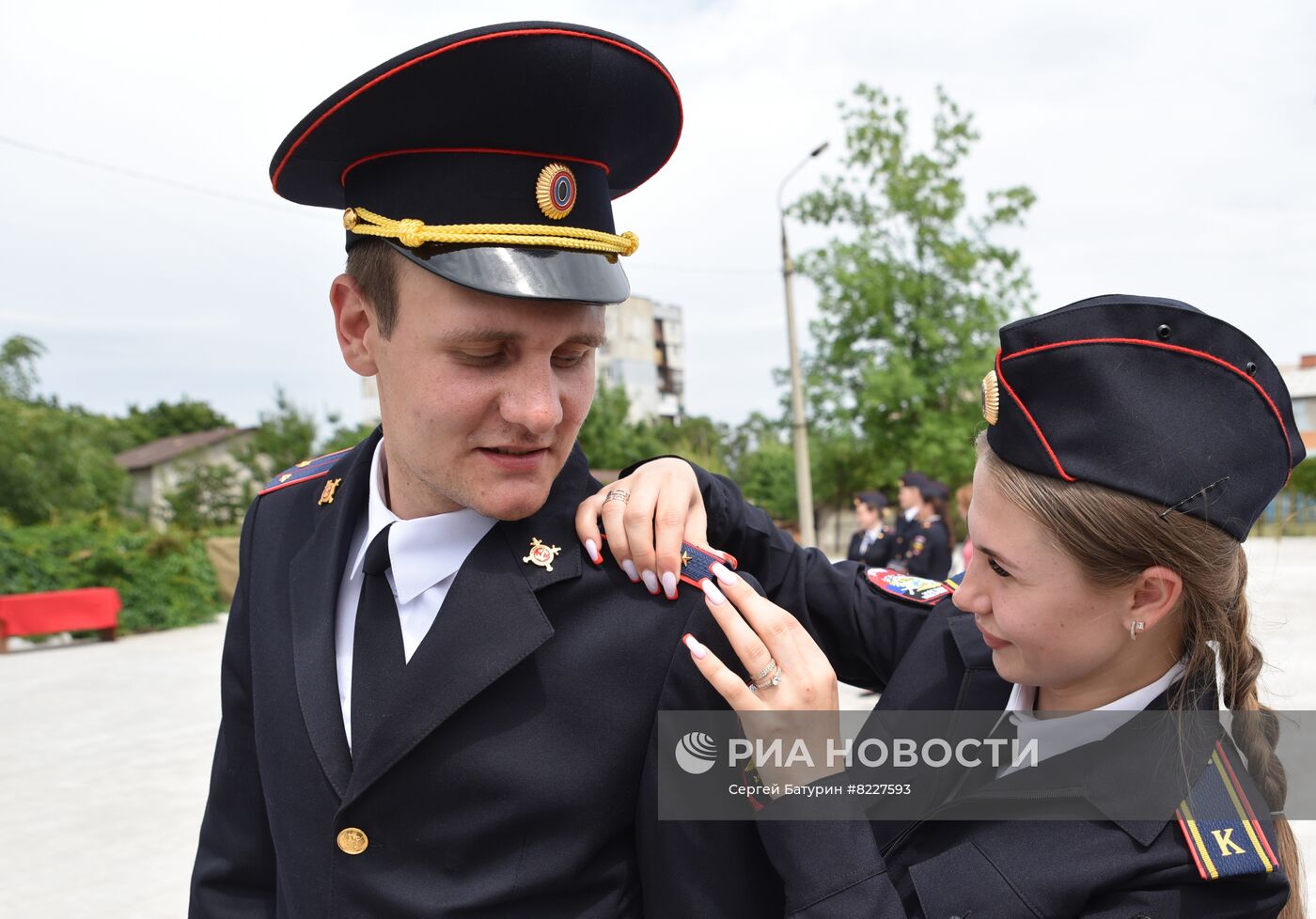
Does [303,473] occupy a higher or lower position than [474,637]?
higher

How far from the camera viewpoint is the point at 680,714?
1.65m

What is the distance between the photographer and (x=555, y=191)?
1646mm

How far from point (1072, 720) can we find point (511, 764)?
945 millimetres

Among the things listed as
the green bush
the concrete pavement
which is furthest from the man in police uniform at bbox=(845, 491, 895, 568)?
the green bush

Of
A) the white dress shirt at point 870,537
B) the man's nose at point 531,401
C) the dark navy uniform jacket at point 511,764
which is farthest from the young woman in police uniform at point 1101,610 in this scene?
the white dress shirt at point 870,537

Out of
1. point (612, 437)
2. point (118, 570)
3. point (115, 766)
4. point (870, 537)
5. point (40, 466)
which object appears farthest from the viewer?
point (612, 437)

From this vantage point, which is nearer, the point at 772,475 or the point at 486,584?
the point at 486,584

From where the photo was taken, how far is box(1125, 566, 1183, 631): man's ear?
1575mm

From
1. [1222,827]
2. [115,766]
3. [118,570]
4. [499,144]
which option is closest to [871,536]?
[115,766]

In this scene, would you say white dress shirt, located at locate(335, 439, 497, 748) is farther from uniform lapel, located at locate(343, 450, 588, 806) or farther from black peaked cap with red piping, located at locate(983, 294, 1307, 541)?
black peaked cap with red piping, located at locate(983, 294, 1307, 541)

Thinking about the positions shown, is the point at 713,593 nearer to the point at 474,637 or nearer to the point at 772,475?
the point at 474,637

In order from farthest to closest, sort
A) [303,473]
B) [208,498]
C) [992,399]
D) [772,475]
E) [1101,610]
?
1. [772,475]
2. [208,498]
3. [303,473]
4. [992,399]
5. [1101,610]

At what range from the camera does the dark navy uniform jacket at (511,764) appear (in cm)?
158

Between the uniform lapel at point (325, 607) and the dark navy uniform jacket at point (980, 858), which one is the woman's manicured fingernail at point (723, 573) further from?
the uniform lapel at point (325, 607)
